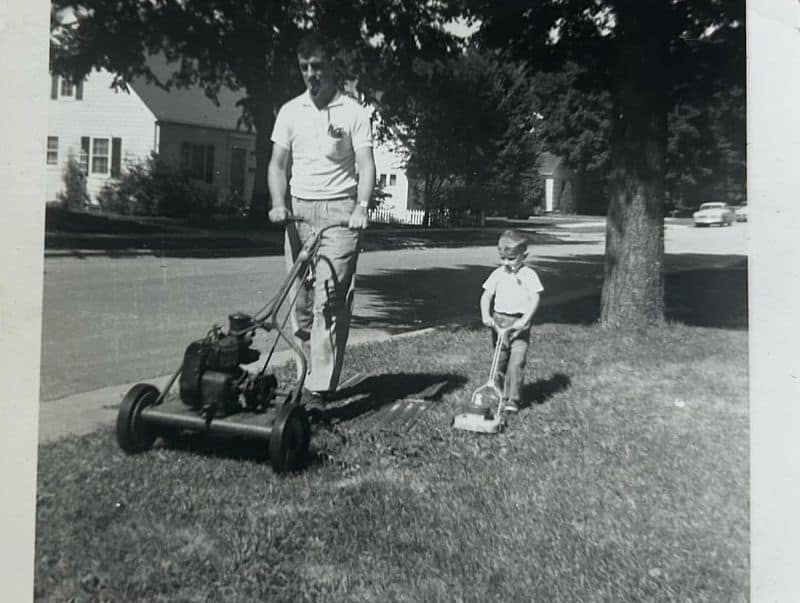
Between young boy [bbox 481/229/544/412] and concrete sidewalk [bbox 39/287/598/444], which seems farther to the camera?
young boy [bbox 481/229/544/412]

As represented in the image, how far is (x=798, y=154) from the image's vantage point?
3.28m

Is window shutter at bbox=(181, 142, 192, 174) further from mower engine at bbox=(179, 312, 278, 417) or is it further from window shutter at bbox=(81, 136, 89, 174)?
mower engine at bbox=(179, 312, 278, 417)

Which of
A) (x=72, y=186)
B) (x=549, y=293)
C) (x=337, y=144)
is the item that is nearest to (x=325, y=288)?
(x=337, y=144)

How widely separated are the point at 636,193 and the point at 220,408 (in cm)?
400

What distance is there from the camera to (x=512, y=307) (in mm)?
4027

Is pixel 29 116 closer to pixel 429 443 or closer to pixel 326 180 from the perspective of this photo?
pixel 326 180

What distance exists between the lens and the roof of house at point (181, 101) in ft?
13.3

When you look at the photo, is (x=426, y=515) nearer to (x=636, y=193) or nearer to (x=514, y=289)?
(x=514, y=289)

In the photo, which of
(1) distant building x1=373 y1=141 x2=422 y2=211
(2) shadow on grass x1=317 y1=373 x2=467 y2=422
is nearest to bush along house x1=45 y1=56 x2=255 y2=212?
(1) distant building x1=373 y1=141 x2=422 y2=211

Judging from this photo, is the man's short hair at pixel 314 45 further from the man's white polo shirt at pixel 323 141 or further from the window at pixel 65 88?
the window at pixel 65 88

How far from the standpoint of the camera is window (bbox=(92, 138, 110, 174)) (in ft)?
12.0

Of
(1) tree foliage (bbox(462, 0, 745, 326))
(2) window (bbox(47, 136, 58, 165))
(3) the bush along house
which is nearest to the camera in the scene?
(2) window (bbox(47, 136, 58, 165))

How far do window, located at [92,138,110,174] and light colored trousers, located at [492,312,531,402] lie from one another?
2155 millimetres

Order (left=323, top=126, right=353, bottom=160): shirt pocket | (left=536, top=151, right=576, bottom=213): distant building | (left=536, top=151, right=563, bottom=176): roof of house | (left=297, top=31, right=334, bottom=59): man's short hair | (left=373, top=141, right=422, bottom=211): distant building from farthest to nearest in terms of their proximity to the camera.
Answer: (left=536, top=151, right=576, bottom=213): distant building, (left=536, top=151, right=563, bottom=176): roof of house, (left=373, top=141, right=422, bottom=211): distant building, (left=323, top=126, right=353, bottom=160): shirt pocket, (left=297, top=31, right=334, bottom=59): man's short hair
